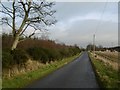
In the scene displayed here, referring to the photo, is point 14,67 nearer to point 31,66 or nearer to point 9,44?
point 31,66

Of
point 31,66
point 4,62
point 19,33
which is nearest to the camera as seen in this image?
point 4,62

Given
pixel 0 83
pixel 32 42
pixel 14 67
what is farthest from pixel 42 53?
pixel 0 83

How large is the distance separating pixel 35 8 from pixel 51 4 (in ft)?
6.31

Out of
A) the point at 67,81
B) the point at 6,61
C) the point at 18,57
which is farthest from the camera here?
the point at 18,57

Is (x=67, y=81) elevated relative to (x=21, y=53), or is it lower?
lower

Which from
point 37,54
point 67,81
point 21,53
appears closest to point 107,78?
point 67,81

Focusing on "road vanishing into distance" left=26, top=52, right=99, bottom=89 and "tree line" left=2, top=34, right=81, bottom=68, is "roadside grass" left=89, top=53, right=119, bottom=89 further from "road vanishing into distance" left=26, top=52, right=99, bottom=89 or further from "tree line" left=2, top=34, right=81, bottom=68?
"tree line" left=2, top=34, right=81, bottom=68

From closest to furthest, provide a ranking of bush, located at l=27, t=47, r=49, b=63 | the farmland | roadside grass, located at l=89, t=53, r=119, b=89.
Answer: roadside grass, located at l=89, t=53, r=119, b=89 → the farmland → bush, located at l=27, t=47, r=49, b=63

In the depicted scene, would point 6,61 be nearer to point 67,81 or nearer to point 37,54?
point 67,81

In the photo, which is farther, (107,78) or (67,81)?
(107,78)

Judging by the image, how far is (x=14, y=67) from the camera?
20.4 metres

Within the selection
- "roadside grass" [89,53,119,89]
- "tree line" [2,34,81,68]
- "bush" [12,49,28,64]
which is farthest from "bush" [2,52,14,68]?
"roadside grass" [89,53,119,89]

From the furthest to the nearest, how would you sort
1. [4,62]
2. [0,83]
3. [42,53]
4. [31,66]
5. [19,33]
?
[42,53] → [19,33] → [31,66] → [4,62] → [0,83]

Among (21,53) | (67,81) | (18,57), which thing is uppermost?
(21,53)
